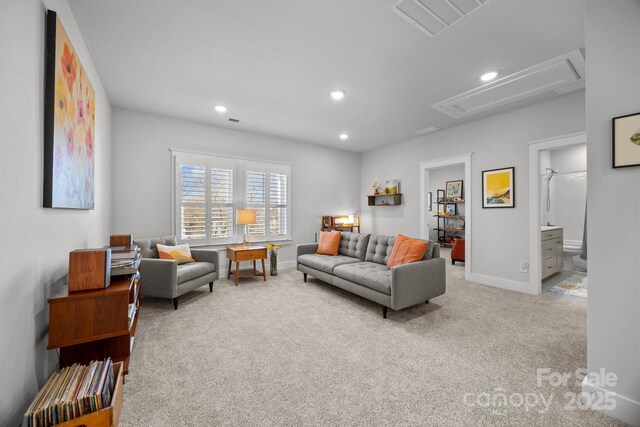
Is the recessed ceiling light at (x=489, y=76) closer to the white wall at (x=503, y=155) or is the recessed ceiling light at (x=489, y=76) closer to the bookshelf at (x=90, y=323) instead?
the white wall at (x=503, y=155)

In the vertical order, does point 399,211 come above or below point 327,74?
below

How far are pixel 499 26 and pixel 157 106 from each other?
4.24m

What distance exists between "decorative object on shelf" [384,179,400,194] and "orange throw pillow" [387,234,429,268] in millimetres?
2561

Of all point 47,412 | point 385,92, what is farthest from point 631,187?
point 47,412

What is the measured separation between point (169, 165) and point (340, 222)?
12.0 ft

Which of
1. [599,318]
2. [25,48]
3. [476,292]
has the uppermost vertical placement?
[25,48]

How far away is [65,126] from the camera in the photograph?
176cm

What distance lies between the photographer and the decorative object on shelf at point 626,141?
1429 millimetres

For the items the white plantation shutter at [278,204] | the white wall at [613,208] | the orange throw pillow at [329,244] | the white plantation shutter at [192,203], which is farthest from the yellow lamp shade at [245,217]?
the white wall at [613,208]

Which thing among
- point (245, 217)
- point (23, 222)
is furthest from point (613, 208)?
point (245, 217)

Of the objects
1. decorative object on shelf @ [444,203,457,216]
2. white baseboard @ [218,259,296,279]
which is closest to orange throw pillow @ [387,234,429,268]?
white baseboard @ [218,259,296,279]

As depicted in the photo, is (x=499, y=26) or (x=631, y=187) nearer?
(x=631, y=187)

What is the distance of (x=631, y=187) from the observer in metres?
1.46

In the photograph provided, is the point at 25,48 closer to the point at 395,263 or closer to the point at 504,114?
the point at 395,263
